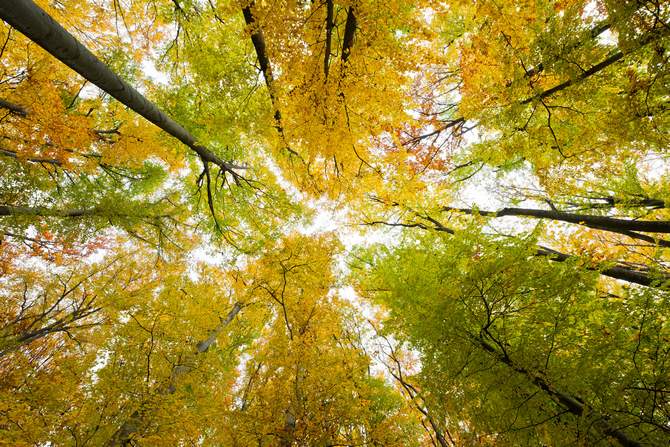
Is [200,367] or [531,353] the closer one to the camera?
[531,353]

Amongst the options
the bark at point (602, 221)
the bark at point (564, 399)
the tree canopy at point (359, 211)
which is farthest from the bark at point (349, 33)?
the bark at point (564, 399)

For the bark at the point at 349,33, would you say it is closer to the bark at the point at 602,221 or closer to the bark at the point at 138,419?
the bark at the point at 602,221

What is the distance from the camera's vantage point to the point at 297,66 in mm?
2896

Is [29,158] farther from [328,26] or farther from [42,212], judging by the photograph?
[328,26]

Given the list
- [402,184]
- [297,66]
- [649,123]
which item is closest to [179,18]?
[297,66]

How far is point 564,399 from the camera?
2.38m

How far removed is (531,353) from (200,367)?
541 centimetres

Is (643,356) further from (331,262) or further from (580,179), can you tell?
(331,262)

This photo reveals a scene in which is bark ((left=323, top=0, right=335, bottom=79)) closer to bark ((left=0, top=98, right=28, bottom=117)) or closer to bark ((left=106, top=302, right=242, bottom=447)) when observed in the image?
bark ((left=0, top=98, right=28, bottom=117))

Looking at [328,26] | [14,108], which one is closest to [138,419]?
[14,108]

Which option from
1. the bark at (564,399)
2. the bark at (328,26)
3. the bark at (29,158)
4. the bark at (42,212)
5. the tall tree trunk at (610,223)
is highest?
the bark at (29,158)

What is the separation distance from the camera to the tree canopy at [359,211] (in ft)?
7.69

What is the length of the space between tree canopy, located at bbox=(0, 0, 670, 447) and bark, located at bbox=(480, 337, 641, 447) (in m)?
0.02

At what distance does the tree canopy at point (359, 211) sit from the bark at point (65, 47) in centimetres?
2
